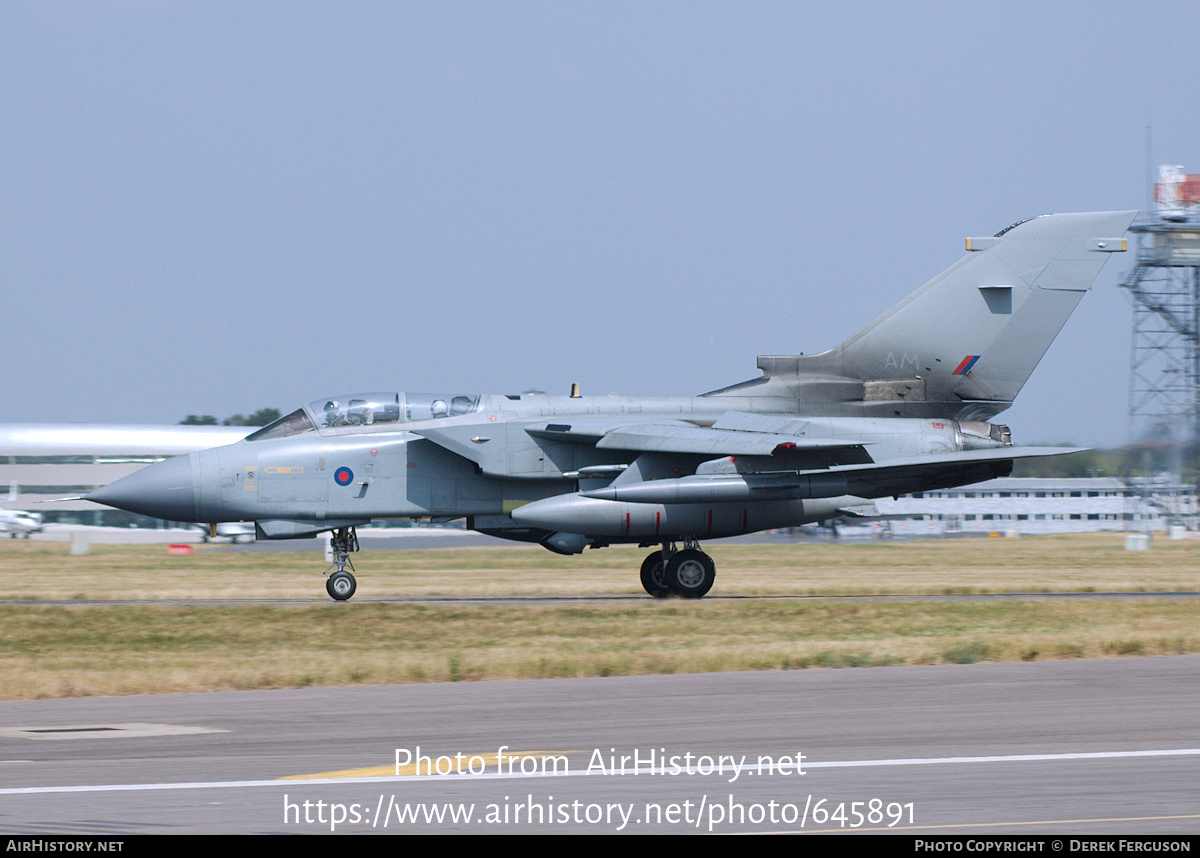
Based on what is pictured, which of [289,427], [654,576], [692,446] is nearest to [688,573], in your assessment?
[654,576]

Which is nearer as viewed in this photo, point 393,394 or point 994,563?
point 393,394

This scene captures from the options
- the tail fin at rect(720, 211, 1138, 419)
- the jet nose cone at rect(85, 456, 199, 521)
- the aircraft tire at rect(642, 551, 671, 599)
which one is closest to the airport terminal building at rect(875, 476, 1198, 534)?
the tail fin at rect(720, 211, 1138, 419)

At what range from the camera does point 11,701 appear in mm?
9711

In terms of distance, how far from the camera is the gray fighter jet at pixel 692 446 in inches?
707

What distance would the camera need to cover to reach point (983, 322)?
1936 centimetres

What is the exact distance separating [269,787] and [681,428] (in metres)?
12.5

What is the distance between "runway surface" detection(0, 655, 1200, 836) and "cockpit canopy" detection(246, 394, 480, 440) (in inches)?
349

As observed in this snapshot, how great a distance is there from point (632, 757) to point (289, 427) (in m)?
12.5

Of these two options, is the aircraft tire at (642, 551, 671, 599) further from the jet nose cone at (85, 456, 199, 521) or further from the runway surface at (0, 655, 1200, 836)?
the runway surface at (0, 655, 1200, 836)

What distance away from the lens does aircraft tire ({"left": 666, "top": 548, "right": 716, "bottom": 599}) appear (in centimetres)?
1900

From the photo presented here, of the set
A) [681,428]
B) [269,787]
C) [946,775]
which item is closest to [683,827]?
[946,775]

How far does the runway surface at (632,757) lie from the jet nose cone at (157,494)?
851 centimetres

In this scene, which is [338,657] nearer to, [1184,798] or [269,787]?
[269,787]

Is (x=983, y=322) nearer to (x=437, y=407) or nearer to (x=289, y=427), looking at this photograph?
(x=437, y=407)
